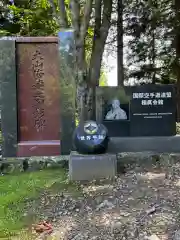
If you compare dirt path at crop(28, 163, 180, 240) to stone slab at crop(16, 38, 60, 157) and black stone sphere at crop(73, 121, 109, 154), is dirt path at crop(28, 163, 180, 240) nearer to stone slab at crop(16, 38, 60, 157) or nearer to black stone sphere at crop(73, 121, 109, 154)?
black stone sphere at crop(73, 121, 109, 154)

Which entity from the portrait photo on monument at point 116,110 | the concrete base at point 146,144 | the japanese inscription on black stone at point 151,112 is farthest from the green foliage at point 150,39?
the concrete base at point 146,144

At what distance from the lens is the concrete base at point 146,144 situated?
623 centimetres

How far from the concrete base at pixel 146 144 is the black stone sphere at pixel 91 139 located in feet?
3.68

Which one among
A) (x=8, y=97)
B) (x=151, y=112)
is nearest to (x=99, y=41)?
(x=151, y=112)

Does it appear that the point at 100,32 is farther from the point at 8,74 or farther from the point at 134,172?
the point at 134,172

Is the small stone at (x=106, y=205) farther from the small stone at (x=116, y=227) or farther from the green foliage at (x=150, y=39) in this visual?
the green foliage at (x=150, y=39)

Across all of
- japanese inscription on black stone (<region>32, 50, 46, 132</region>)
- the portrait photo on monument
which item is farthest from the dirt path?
japanese inscription on black stone (<region>32, 50, 46, 132</region>)

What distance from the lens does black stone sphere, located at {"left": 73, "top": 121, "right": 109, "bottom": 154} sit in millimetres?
5051

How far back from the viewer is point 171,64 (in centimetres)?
1255

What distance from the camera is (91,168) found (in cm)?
498

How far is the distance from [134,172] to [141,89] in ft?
6.04

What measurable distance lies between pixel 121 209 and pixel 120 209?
0.01 m

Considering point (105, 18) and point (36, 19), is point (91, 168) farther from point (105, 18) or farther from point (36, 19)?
point (36, 19)

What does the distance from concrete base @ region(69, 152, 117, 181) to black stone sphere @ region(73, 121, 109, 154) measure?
14 centimetres
